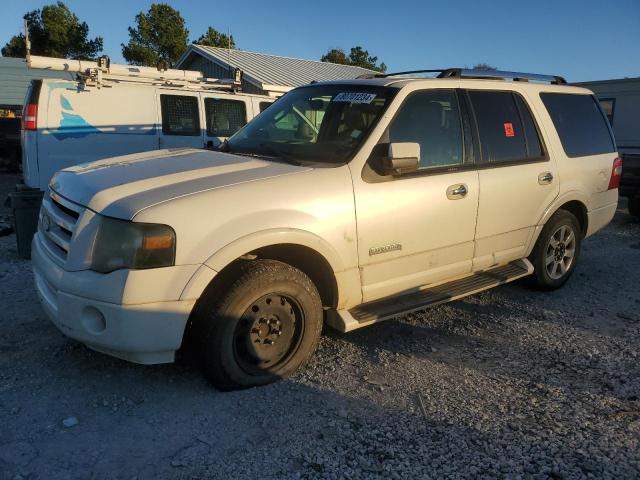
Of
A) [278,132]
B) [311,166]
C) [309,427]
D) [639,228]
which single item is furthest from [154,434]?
[639,228]

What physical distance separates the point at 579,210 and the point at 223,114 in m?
5.72

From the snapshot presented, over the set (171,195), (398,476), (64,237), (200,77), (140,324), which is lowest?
(398,476)

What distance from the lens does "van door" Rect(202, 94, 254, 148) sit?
8570mm

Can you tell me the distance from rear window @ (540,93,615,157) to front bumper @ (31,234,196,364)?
12.6ft

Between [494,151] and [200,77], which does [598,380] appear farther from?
[200,77]

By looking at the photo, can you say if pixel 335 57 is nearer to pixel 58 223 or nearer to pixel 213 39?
pixel 213 39

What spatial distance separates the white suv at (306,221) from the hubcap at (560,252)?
165mm

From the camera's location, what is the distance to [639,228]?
892 centimetres

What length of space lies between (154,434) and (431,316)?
2602mm

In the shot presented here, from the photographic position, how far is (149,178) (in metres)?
3.18

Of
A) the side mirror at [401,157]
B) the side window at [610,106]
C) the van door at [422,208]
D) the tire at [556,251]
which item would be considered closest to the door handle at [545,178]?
the tire at [556,251]

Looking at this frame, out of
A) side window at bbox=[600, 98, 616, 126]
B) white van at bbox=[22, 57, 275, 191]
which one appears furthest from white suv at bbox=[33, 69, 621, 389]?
side window at bbox=[600, 98, 616, 126]

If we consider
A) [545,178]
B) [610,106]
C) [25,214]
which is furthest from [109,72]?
[610,106]

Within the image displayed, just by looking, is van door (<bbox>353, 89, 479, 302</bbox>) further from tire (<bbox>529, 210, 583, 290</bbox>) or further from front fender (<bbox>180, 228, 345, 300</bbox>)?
tire (<bbox>529, 210, 583, 290</bbox>)
